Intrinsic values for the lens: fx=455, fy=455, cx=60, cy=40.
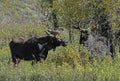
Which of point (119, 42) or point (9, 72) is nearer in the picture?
point (9, 72)

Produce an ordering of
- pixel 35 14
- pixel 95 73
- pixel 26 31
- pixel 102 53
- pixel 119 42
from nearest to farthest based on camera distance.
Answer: pixel 95 73
pixel 102 53
pixel 119 42
pixel 26 31
pixel 35 14

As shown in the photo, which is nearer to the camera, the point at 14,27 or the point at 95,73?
the point at 95,73

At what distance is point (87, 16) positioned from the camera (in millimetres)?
18547

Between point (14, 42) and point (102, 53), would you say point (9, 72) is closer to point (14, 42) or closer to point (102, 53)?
point (102, 53)

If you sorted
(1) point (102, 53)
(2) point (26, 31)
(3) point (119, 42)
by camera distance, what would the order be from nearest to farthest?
1. (1) point (102, 53)
2. (3) point (119, 42)
3. (2) point (26, 31)

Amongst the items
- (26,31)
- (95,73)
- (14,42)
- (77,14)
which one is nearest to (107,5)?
(77,14)

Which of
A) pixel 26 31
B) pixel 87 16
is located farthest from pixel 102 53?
pixel 26 31

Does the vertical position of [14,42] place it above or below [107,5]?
below

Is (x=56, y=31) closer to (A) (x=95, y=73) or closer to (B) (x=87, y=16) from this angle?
(B) (x=87, y=16)

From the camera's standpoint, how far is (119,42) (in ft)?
63.6

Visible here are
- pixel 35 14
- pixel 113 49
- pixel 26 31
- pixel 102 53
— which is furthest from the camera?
pixel 35 14

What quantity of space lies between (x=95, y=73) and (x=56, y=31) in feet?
21.8

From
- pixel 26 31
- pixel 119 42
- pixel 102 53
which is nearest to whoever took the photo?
pixel 102 53

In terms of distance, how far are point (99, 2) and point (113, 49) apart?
1.91 m
